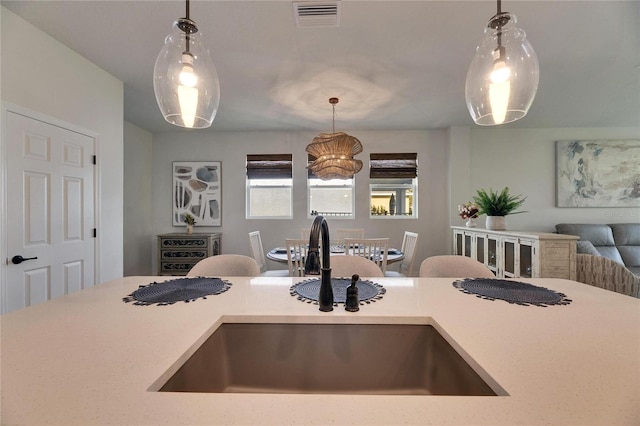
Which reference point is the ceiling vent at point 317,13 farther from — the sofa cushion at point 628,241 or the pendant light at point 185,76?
the sofa cushion at point 628,241

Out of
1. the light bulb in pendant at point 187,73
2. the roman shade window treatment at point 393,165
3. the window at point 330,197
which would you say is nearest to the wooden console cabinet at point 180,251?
the window at point 330,197

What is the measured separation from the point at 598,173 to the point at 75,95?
264 inches

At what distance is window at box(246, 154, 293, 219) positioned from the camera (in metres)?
4.40

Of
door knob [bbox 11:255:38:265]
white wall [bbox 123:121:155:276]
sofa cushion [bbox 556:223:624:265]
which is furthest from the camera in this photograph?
white wall [bbox 123:121:155:276]

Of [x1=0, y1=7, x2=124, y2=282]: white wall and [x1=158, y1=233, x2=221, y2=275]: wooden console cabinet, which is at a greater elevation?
[x1=0, y1=7, x2=124, y2=282]: white wall

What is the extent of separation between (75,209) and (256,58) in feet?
6.70

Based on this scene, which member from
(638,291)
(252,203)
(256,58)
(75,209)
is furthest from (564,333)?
(252,203)

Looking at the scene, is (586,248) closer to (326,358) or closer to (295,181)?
(295,181)

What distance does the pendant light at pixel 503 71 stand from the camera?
1.07 m

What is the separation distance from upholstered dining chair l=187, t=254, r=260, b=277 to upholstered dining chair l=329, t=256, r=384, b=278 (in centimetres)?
47

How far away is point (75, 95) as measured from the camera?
92.0 inches

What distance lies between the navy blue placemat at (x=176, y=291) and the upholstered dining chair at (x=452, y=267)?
1131mm

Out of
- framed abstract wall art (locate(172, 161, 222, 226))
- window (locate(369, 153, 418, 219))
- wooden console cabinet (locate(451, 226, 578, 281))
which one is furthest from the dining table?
framed abstract wall art (locate(172, 161, 222, 226))

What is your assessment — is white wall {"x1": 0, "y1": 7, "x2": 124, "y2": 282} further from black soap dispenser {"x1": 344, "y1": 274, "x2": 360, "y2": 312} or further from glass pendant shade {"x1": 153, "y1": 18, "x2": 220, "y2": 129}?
black soap dispenser {"x1": 344, "y1": 274, "x2": 360, "y2": 312}
